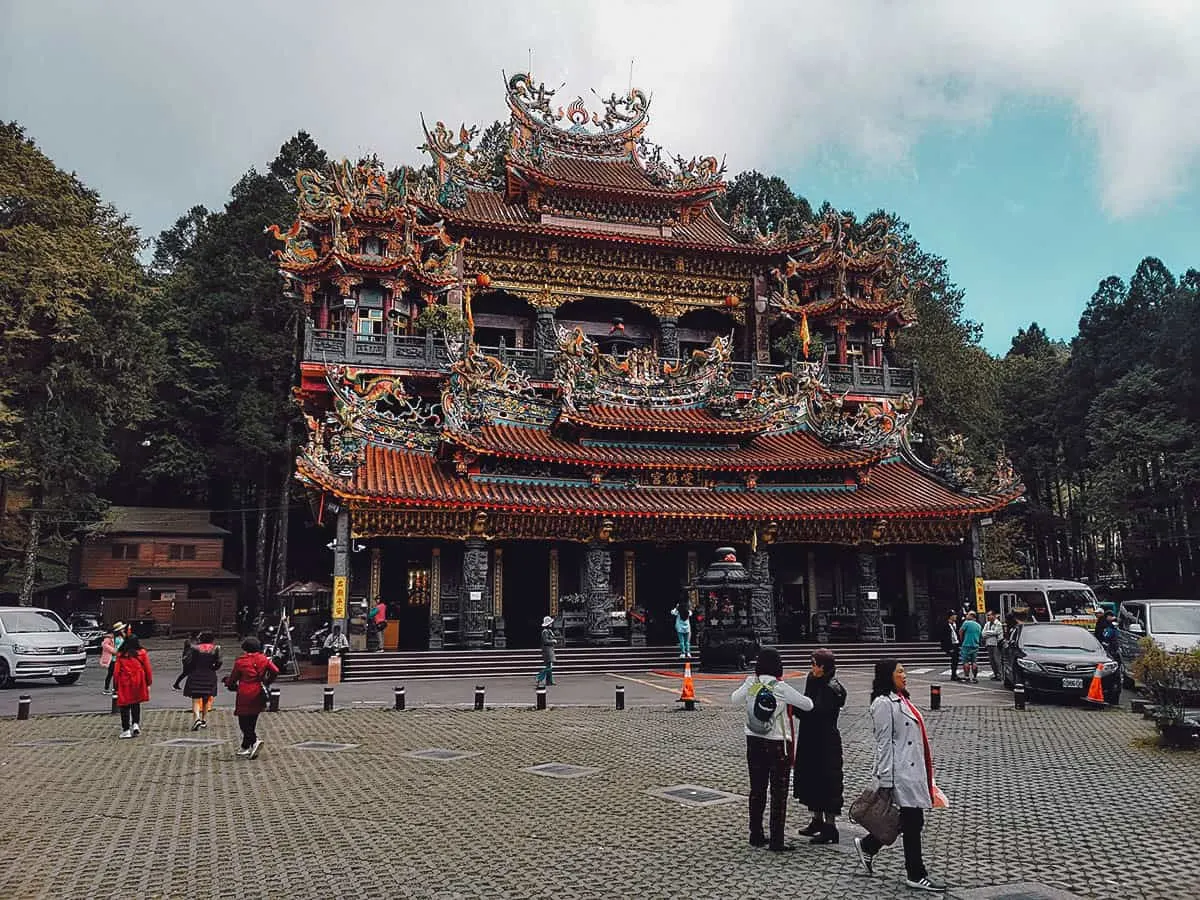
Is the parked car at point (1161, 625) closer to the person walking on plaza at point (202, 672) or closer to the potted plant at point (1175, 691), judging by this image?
the potted plant at point (1175, 691)

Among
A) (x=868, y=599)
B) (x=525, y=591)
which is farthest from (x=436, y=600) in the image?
(x=868, y=599)

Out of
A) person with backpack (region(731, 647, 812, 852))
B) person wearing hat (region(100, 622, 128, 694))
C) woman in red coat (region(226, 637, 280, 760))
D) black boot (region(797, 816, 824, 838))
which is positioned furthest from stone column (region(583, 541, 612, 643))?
person with backpack (region(731, 647, 812, 852))

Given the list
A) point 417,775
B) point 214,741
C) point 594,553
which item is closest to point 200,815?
point 417,775

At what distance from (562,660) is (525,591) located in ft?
14.2

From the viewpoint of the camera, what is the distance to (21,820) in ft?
26.9

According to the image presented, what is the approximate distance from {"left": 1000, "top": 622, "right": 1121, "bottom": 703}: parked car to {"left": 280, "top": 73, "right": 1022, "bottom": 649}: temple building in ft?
28.2

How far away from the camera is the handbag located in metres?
6.21

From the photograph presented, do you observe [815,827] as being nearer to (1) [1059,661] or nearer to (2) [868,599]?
(1) [1059,661]

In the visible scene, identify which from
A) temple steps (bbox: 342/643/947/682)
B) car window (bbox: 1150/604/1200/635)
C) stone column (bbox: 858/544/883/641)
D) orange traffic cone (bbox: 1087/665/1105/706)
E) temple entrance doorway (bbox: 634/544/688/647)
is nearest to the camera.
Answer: orange traffic cone (bbox: 1087/665/1105/706)

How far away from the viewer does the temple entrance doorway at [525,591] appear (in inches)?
1082

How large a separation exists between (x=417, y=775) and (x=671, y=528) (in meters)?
17.0

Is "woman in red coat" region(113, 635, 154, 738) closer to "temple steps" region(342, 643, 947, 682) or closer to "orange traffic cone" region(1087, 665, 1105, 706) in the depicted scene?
"temple steps" region(342, 643, 947, 682)

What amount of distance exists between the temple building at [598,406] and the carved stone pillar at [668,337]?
148 mm

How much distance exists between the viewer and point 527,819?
8.13 metres
